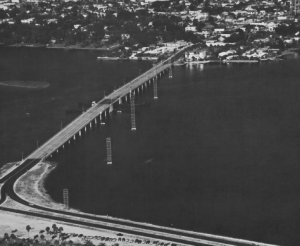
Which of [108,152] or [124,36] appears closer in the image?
[108,152]

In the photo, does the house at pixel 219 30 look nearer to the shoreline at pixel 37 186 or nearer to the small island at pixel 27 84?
the small island at pixel 27 84

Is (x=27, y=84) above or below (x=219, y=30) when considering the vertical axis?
above

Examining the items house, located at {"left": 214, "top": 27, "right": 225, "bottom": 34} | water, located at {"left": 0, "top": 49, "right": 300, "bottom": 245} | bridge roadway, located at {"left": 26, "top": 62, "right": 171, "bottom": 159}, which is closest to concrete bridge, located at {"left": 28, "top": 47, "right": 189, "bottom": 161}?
bridge roadway, located at {"left": 26, "top": 62, "right": 171, "bottom": 159}

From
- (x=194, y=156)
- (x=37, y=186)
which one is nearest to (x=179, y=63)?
(x=194, y=156)

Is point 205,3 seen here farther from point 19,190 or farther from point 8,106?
point 19,190

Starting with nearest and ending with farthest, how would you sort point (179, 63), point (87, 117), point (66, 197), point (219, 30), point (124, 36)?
point (66, 197) → point (87, 117) → point (179, 63) → point (124, 36) → point (219, 30)

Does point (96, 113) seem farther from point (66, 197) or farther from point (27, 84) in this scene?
point (66, 197)

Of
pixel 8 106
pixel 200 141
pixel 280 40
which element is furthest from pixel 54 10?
pixel 200 141
